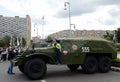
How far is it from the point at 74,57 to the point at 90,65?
4.48ft

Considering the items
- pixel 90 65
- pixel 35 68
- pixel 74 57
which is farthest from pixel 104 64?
pixel 35 68

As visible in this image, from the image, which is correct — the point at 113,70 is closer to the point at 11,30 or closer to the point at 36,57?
the point at 36,57

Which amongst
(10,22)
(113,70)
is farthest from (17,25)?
(113,70)

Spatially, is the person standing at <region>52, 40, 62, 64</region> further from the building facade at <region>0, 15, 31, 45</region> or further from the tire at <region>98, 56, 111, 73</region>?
the building facade at <region>0, 15, 31, 45</region>

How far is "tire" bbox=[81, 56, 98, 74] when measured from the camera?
48.5 feet

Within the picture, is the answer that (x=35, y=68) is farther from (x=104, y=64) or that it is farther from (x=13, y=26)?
(x=13, y=26)

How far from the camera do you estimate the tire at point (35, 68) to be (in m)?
12.7

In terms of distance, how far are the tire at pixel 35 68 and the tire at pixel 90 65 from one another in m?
2.72

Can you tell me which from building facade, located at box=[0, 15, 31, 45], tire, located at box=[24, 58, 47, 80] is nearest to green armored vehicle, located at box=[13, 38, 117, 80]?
tire, located at box=[24, 58, 47, 80]

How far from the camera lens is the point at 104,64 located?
15570 millimetres

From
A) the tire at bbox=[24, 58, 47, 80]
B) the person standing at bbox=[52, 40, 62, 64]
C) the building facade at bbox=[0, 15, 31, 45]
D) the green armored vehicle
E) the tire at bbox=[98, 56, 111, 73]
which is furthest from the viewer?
the building facade at bbox=[0, 15, 31, 45]

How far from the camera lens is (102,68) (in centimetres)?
1542

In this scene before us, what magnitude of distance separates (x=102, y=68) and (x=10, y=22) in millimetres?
125916

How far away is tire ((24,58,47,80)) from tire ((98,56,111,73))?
12.7ft
